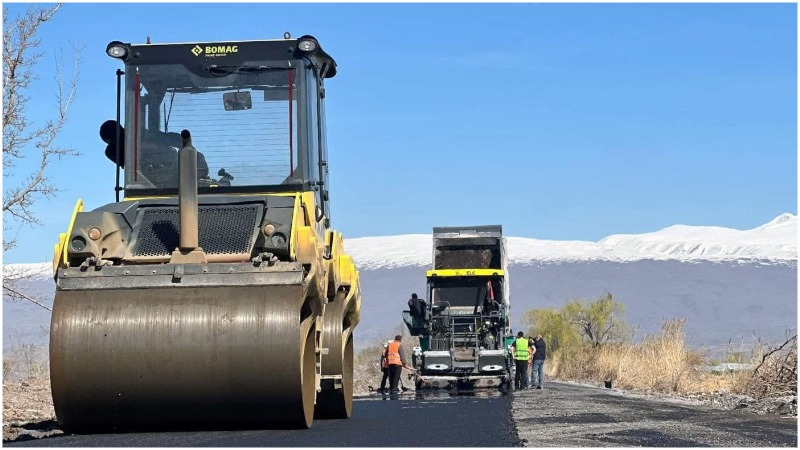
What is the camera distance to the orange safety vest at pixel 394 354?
933 inches

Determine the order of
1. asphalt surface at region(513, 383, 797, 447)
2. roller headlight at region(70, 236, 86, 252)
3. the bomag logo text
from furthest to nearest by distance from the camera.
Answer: the bomag logo text
roller headlight at region(70, 236, 86, 252)
asphalt surface at region(513, 383, 797, 447)

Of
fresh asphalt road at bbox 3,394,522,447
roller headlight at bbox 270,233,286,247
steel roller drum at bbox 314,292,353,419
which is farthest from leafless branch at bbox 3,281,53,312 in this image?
roller headlight at bbox 270,233,286,247

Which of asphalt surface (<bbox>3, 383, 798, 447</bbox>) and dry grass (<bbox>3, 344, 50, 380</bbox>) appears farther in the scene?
dry grass (<bbox>3, 344, 50, 380</bbox>)

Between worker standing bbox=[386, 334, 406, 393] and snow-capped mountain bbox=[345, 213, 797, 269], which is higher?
snow-capped mountain bbox=[345, 213, 797, 269]

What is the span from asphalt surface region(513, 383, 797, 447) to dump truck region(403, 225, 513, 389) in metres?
8.23

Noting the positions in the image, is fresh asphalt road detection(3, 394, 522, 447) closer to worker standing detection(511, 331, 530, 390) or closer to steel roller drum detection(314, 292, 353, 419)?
steel roller drum detection(314, 292, 353, 419)

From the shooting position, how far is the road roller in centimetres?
996

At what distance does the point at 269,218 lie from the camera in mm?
10844

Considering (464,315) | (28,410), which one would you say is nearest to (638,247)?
(464,315)

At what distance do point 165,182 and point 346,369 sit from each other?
9.14 ft

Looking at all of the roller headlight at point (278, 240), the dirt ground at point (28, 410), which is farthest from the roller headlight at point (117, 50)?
the dirt ground at point (28, 410)

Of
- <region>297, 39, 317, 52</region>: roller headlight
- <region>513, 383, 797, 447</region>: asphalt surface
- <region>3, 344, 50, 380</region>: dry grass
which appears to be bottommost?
<region>513, 383, 797, 447</region>: asphalt surface

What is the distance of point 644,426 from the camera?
1181cm

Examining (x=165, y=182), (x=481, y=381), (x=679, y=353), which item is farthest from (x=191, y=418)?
(x=481, y=381)
